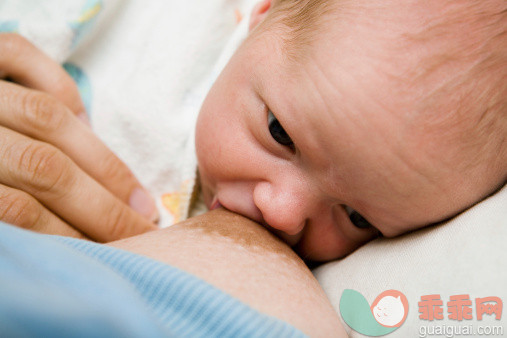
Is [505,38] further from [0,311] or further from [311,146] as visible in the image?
[0,311]

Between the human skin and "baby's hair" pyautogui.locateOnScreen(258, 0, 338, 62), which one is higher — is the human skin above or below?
below

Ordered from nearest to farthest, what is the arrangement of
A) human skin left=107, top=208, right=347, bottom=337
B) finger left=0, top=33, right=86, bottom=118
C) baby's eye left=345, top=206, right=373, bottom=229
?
1. human skin left=107, top=208, right=347, bottom=337
2. baby's eye left=345, top=206, right=373, bottom=229
3. finger left=0, top=33, right=86, bottom=118

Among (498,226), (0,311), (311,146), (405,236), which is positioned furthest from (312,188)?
(0,311)

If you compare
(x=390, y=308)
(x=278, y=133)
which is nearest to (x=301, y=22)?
(x=278, y=133)

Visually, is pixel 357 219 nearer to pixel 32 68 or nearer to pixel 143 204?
pixel 143 204

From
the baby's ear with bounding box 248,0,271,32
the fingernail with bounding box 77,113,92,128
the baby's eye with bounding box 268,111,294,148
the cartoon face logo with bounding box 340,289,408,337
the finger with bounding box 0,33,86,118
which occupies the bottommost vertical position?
the cartoon face logo with bounding box 340,289,408,337

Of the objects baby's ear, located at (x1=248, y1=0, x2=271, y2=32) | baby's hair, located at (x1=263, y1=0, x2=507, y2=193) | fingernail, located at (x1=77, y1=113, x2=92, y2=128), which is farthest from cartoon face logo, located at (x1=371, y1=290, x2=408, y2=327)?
fingernail, located at (x1=77, y1=113, x2=92, y2=128)

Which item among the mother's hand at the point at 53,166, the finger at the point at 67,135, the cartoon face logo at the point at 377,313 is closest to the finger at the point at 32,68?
the mother's hand at the point at 53,166

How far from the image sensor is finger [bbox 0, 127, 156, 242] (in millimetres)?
930

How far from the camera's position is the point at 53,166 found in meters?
0.96

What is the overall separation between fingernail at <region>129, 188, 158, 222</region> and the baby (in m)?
0.33

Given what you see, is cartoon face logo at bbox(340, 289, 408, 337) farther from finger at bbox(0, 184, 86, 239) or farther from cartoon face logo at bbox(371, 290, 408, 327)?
finger at bbox(0, 184, 86, 239)

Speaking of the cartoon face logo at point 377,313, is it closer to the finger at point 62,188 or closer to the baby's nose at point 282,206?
the baby's nose at point 282,206

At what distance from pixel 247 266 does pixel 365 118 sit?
0.36m
